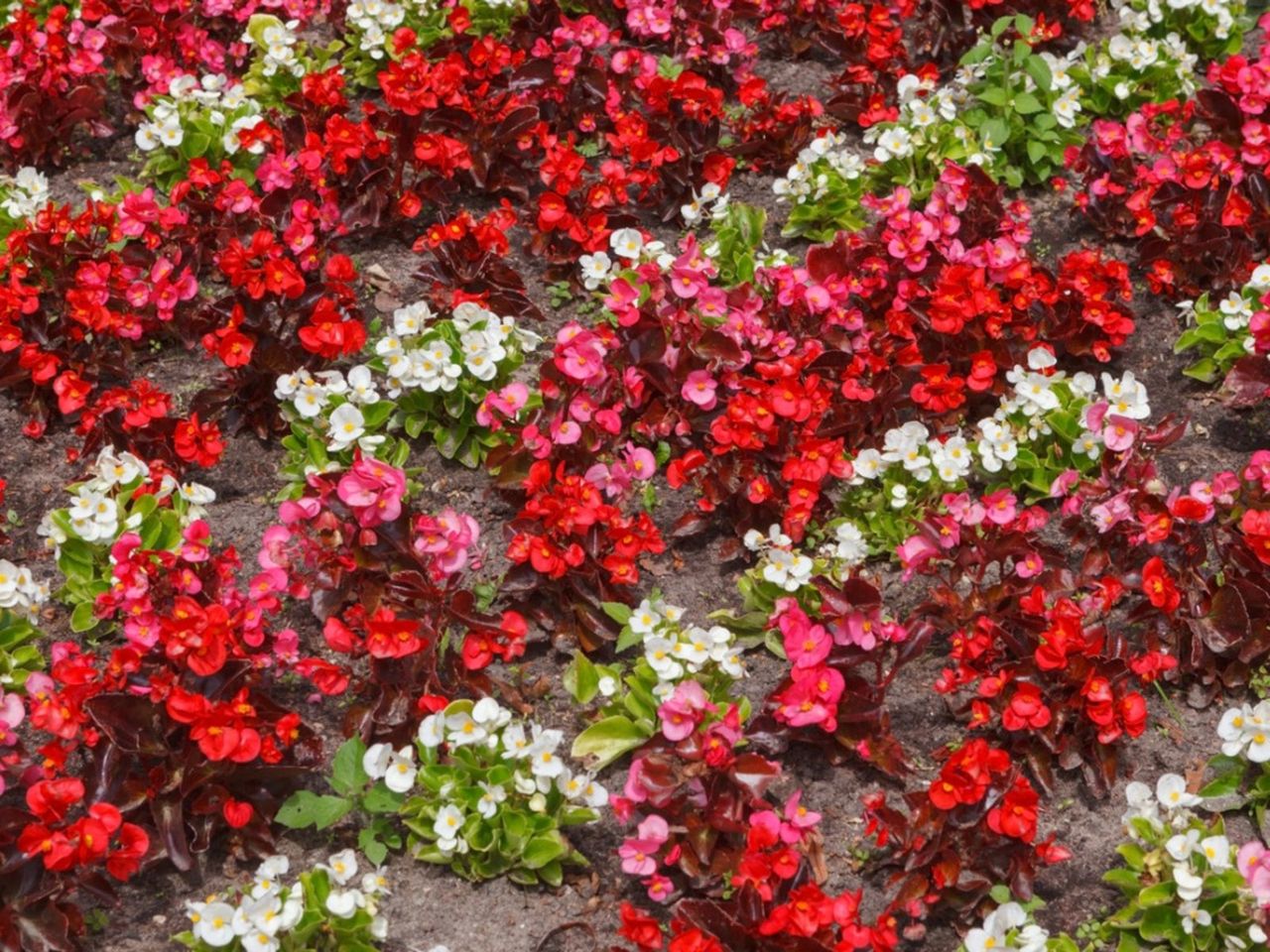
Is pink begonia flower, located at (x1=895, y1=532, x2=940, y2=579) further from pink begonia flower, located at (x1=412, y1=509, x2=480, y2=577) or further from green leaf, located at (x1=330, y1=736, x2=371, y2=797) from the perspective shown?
green leaf, located at (x1=330, y1=736, x2=371, y2=797)

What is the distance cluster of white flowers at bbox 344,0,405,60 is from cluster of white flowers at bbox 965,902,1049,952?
4585mm

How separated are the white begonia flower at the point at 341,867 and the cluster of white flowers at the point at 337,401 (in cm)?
140

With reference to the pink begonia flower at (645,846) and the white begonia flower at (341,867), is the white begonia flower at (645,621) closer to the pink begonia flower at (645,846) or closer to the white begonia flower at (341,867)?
the pink begonia flower at (645,846)

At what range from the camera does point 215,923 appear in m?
3.76

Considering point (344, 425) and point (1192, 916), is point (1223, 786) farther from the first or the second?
point (344, 425)

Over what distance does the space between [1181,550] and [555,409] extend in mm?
2024

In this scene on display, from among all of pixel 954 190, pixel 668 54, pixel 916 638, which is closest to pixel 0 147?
pixel 668 54

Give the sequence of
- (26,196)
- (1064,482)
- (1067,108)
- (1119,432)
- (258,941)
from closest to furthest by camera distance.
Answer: (258,941) < (1119,432) < (1064,482) < (26,196) < (1067,108)

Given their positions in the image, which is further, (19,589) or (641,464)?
(641,464)

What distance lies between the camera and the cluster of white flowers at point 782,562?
15.0 feet

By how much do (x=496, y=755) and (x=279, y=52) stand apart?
3625mm

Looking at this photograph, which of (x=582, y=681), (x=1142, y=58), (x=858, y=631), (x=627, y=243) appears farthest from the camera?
(x=1142, y=58)

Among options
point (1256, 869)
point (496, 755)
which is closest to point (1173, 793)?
point (1256, 869)

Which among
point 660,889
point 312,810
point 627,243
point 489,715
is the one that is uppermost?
point 627,243
